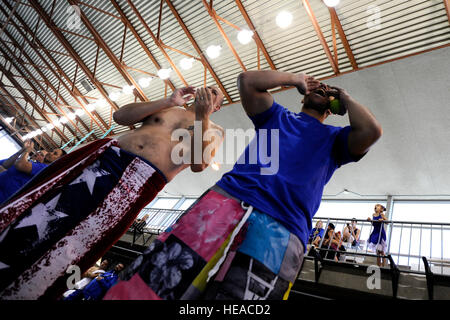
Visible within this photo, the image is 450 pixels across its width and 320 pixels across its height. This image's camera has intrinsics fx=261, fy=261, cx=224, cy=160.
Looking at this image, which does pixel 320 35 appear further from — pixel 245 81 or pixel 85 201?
pixel 85 201

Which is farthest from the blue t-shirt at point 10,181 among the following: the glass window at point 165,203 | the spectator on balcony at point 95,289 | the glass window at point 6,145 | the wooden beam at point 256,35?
Answer: the glass window at point 6,145

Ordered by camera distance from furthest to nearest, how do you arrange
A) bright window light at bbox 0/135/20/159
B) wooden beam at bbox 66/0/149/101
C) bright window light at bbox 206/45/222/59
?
1. bright window light at bbox 0/135/20/159
2. wooden beam at bbox 66/0/149/101
3. bright window light at bbox 206/45/222/59

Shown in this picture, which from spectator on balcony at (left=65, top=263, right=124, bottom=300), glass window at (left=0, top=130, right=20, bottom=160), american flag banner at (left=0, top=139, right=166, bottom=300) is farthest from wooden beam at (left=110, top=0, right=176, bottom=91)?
glass window at (left=0, top=130, right=20, bottom=160)

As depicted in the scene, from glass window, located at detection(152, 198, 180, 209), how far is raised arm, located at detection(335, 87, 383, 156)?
13.5 meters

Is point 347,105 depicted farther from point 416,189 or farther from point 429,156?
point 416,189

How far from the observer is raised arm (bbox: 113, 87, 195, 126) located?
1.84 metres

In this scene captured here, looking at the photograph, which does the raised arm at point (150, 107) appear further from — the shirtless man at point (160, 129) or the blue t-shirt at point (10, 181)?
the blue t-shirt at point (10, 181)

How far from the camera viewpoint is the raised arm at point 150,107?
1836 mm

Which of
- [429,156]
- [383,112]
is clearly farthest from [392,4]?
[429,156]

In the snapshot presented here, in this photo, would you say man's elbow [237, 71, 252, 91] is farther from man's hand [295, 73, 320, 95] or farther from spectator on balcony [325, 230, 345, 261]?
spectator on balcony [325, 230, 345, 261]

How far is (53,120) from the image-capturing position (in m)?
15.3

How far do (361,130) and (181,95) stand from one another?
123cm
